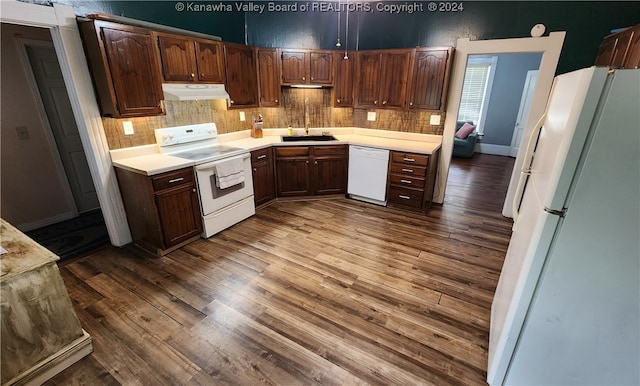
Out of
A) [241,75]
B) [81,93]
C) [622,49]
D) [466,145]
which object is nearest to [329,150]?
[241,75]

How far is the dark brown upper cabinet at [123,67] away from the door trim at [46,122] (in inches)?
50.0

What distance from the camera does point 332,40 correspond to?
4148mm

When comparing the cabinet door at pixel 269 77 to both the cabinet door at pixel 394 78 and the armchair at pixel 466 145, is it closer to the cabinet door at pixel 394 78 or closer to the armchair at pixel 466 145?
the cabinet door at pixel 394 78

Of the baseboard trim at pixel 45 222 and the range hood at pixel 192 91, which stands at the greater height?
the range hood at pixel 192 91

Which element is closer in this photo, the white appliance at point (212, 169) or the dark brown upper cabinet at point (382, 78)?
the white appliance at point (212, 169)

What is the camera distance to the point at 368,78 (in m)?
3.97

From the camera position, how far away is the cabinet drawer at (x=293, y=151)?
4.02 m

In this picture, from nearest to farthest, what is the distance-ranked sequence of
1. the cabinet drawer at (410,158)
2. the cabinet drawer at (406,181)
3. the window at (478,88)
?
the cabinet drawer at (410,158)
the cabinet drawer at (406,181)
the window at (478,88)

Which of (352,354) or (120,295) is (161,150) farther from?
(352,354)

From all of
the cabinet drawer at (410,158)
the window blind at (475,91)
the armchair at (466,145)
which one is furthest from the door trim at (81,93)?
the window blind at (475,91)

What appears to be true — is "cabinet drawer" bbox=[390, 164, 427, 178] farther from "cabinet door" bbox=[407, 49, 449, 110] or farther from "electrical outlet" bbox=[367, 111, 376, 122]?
"electrical outlet" bbox=[367, 111, 376, 122]

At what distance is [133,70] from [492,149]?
7.76 m

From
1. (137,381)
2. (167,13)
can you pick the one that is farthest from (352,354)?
(167,13)

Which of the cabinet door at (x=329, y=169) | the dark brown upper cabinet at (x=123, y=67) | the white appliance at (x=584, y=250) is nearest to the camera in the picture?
the white appliance at (x=584, y=250)
